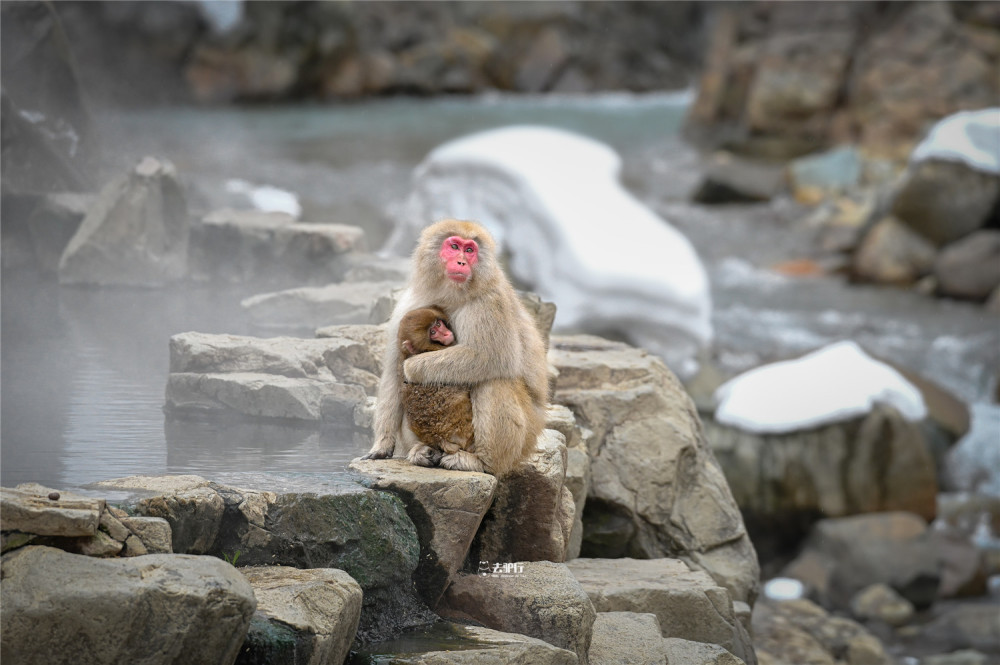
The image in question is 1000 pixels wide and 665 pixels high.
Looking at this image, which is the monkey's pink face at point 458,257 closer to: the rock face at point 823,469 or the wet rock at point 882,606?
the rock face at point 823,469

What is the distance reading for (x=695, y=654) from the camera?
3.11m

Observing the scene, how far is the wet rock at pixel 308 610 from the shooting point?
7.46ft

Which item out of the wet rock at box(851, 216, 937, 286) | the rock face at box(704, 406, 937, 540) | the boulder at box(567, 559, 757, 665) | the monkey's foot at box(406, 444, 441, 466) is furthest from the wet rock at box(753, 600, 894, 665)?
the wet rock at box(851, 216, 937, 286)

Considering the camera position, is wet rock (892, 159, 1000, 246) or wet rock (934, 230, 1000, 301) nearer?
wet rock (934, 230, 1000, 301)

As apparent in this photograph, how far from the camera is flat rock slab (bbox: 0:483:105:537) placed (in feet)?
6.98

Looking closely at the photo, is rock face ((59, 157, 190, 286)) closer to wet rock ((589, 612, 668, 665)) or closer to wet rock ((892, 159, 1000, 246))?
wet rock ((589, 612, 668, 665))

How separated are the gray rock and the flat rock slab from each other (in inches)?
68.0

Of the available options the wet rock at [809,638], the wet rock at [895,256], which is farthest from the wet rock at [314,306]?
the wet rock at [895,256]

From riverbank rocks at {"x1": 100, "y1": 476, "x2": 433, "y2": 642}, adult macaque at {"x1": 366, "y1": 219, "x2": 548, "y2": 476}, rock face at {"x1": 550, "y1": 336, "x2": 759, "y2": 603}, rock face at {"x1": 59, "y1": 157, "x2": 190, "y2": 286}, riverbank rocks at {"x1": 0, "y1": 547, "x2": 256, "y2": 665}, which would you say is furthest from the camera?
rock face at {"x1": 59, "y1": 157, "x2": 190, "y2": 286}

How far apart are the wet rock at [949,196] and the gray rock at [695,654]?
7635 mm

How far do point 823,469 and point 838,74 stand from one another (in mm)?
8514

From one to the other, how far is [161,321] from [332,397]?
1.11 metres

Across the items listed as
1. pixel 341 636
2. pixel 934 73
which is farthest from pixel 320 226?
pixel 934 73

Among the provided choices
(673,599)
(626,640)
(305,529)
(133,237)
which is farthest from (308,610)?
(133,237)
